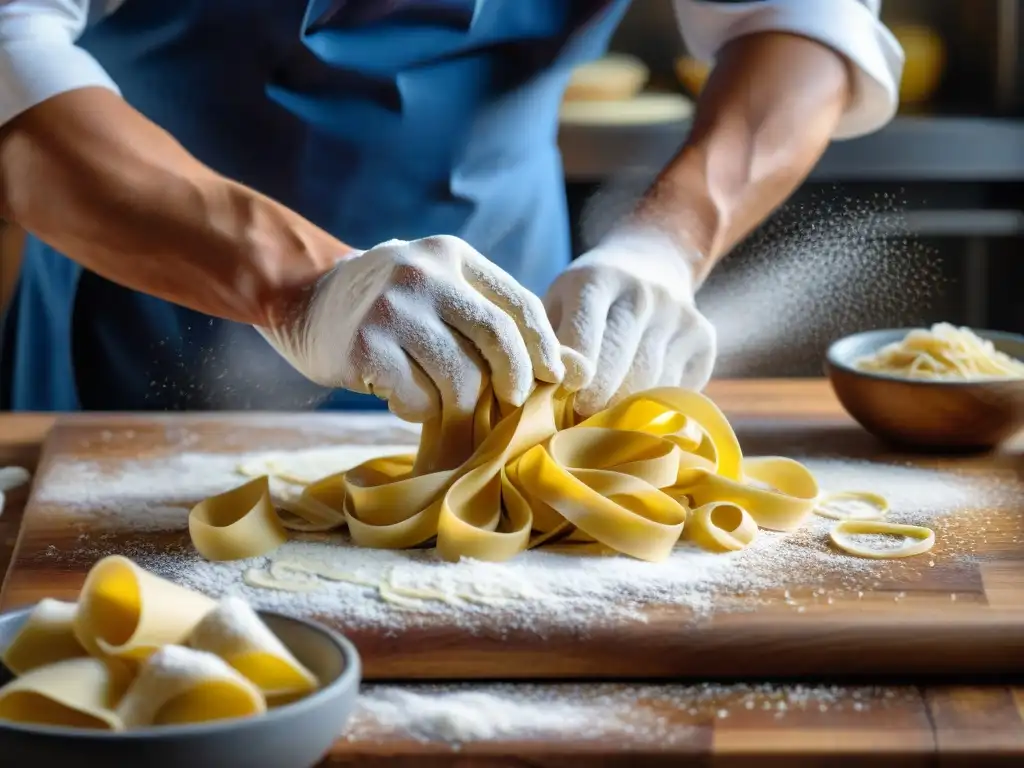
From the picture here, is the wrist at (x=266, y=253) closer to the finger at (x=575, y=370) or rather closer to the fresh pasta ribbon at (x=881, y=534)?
the finger at (x=575, y=370)

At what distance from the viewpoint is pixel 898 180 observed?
328cm

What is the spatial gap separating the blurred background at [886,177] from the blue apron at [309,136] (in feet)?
3.09

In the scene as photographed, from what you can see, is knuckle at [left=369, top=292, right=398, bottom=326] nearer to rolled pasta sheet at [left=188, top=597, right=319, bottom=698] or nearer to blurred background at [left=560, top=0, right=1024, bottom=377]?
rolled pasta sheet at [left=188, top=597, right=319, bottom=698]

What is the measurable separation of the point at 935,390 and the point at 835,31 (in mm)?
612

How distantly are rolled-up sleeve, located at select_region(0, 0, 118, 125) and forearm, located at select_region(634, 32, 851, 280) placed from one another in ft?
2.46

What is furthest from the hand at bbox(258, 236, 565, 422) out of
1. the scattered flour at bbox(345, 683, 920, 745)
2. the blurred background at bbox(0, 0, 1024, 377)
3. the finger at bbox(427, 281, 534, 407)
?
the blurred background at bbox(0, 0, 1024, 377)

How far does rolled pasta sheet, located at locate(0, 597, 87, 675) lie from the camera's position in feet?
3.19

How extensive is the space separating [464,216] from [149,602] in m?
1.26

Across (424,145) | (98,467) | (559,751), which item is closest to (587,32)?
(424,145)

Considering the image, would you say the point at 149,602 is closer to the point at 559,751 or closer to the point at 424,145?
the point at 559,751

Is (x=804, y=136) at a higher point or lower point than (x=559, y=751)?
higher

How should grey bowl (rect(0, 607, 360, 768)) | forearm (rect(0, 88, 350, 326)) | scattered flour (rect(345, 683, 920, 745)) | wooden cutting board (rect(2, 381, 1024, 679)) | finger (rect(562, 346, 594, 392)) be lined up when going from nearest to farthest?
grey bowl (rect(0, 607, 360, 768))
scattered flour (rect(345, 683, 920, 745))
wooden cutting board (rect(2, 381, 1024, 679))
finger (rect(562, 346, 594, 392))
forearm (rect(0, 88, 350, 326))

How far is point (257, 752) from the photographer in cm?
86

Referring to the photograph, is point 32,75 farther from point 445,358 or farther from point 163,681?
point 163,681
